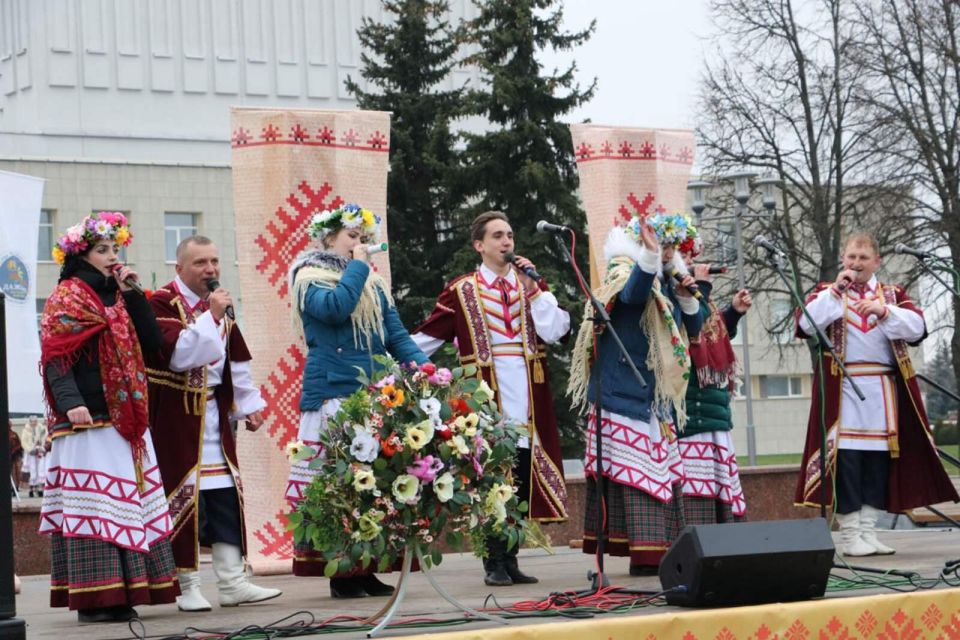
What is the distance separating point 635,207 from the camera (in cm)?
1224

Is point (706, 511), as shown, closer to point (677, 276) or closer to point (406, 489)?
point (677, 276)

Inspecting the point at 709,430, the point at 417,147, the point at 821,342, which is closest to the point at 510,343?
the point at 709,430

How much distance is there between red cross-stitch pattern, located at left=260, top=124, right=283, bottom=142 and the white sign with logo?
2.91m

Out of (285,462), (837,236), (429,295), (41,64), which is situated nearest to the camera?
(285,462)

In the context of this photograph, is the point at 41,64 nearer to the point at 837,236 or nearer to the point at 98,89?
the point at 98,89

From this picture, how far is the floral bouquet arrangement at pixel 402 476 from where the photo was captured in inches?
249

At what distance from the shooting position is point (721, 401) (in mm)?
9258

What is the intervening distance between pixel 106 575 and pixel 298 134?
443 cm

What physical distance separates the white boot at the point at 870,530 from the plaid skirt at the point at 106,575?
458 cm

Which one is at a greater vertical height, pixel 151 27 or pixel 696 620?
pixel 151 27

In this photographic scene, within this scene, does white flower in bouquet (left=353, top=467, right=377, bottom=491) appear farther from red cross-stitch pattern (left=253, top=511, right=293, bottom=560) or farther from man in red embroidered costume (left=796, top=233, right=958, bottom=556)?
red cross-stitch pattern (left=253, top=511, right=293, bottom=560)

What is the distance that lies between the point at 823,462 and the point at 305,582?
331 cm

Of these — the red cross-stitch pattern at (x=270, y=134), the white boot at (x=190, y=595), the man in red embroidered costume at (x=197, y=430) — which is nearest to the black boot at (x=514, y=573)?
the man in red embroidered costume at (x=197, y=430)

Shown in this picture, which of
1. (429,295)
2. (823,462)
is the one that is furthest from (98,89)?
(823,462)
